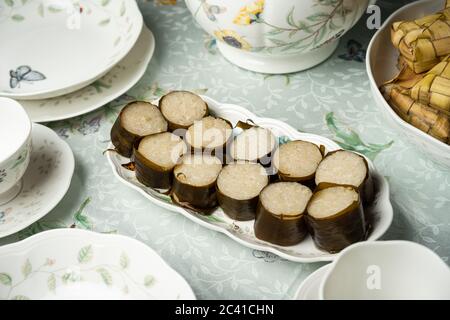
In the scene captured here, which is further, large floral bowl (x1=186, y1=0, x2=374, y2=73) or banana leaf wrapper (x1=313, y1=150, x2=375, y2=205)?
large floral bowl (x1=186, y1=0, x2=374, y2=73)

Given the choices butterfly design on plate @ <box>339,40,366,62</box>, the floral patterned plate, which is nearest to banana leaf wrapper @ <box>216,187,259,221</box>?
the floral patterned plate

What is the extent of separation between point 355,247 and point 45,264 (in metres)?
0.39

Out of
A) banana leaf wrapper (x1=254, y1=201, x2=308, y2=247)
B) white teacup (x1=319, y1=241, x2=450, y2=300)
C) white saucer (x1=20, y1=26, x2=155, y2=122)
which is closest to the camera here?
white teacup (x1=319, y1=241, x2=450, y2=300)

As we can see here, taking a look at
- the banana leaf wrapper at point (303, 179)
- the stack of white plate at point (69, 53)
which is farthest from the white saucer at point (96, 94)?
the banana leaf wrapper at point (303, 179)

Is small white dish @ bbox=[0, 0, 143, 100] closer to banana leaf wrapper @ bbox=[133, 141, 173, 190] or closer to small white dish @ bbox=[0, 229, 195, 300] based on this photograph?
banana leaf wrapper @ bbox=[133, 141, 173, 190]

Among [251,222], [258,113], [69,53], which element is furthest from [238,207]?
[69,53]

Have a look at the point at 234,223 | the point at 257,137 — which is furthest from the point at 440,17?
the point at 234,223

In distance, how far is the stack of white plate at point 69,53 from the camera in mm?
964

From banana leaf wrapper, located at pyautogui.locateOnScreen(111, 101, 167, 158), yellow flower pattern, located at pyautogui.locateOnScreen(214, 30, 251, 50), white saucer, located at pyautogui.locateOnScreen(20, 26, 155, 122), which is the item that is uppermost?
yellow flower pattern, located at pyautogui.locateOnScreen(214, 30, 251, 50)

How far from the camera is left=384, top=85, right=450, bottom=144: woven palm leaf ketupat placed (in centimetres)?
80

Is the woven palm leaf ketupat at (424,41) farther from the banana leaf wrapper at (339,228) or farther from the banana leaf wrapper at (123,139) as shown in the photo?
the banana leaf wrapper at (123,139)

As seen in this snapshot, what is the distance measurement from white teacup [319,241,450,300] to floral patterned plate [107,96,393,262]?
7cm

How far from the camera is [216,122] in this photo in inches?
33.7

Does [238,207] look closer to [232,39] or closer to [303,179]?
[303,179]
